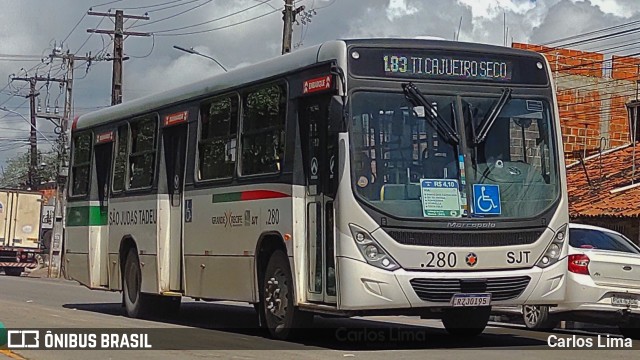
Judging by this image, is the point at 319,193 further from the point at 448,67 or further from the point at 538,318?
the point at 538,318

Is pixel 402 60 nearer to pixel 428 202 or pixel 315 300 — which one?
pixel 428 202

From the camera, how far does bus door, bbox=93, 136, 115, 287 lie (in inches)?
733

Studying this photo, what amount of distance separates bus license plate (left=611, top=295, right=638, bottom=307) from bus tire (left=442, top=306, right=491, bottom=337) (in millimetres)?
1961

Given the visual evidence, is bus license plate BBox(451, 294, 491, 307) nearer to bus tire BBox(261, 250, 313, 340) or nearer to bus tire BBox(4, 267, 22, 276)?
bus tire BBox(261, 250, 313, 340)

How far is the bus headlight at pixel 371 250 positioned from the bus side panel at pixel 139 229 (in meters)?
5.70

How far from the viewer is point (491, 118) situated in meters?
12.1

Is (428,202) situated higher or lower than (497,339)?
higher

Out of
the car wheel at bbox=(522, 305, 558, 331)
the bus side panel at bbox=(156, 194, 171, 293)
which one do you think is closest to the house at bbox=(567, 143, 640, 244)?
the car wheel at bbox=(522, 305, 558, 331)

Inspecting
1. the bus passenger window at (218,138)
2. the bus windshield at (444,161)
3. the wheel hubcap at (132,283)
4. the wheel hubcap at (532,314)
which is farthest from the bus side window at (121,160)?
the bus windshield at (444,161)

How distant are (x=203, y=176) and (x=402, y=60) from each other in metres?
4.08

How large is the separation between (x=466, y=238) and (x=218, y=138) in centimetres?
424

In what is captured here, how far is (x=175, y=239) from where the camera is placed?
16.0 meters

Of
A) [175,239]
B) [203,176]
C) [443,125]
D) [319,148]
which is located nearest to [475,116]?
[443,125]

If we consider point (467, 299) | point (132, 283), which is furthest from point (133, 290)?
point (467, 299)
